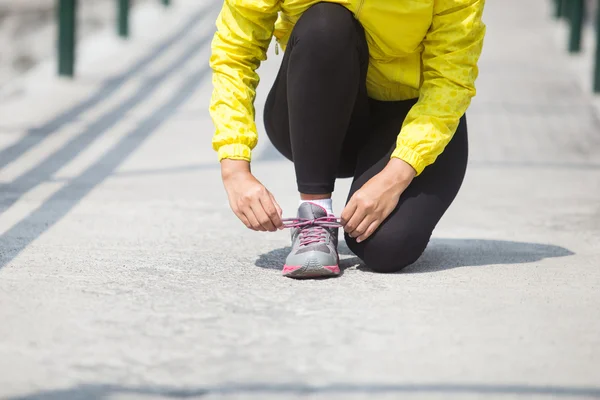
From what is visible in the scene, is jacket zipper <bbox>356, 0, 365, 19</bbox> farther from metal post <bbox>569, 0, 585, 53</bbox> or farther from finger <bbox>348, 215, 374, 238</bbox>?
metal post <bbox>569, 0, 585, 53</bbox>

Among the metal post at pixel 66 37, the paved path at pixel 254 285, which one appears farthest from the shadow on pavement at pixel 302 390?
the metal post at pixel 66 37

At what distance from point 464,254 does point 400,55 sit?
0.52 m

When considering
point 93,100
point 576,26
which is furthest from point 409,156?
point 576,26

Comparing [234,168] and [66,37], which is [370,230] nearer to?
[234,168]

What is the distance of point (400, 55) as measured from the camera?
7.29 feet

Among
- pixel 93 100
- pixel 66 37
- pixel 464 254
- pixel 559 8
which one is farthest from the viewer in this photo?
pixel 559 8

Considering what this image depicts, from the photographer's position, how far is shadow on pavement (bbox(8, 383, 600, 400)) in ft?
4.75

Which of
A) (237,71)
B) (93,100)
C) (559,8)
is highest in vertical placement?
(237,71)

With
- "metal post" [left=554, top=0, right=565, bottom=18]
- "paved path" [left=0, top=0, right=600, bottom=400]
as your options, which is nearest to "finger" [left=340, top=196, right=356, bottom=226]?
"paved path" [left=0, top=0, right=600, bottom=400]

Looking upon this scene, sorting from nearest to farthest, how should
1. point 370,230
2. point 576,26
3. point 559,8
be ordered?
point 370,230 < point 576,26 < point 559,8

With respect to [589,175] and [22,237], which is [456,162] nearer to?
[22,237]

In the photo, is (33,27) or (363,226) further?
(33,27)

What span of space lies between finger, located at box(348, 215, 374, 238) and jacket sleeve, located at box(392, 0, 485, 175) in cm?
14

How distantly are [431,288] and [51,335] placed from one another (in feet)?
2.42
